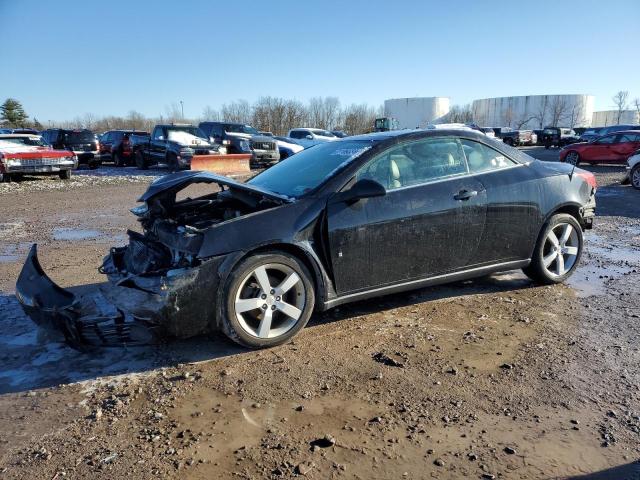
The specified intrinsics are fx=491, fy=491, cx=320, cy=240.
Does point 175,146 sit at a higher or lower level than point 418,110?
lower

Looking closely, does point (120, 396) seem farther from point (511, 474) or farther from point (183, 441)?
point (511, 474)

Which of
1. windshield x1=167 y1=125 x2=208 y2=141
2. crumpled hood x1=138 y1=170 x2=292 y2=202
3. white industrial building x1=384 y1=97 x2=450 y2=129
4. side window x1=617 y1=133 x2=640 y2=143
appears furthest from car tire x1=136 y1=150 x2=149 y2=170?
white industrial building x1=384 y1=97 x2=450 y2=129

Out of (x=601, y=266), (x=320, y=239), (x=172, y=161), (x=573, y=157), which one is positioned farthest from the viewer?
(x=573, y=157)

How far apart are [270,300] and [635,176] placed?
1416cm

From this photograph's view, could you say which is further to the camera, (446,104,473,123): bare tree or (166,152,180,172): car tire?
(446,104,473,123): bare tree

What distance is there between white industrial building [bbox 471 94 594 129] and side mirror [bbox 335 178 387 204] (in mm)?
102813

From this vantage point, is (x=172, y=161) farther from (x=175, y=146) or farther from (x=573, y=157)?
(x=573, y=157)

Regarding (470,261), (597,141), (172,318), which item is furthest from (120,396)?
(597,141)

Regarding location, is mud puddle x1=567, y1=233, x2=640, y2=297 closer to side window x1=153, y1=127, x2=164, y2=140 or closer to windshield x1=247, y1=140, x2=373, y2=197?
windshield x1=247, y1=140, x2=373, y2=197

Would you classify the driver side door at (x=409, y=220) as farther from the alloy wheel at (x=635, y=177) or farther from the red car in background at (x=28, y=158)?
the red car in background at (x=28, y=158)

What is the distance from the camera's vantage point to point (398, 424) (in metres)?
2.83

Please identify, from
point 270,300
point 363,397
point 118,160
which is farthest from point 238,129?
point 363,397

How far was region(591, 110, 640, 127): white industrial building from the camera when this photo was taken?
3861 inches

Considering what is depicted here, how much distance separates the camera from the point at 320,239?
12.8ft
